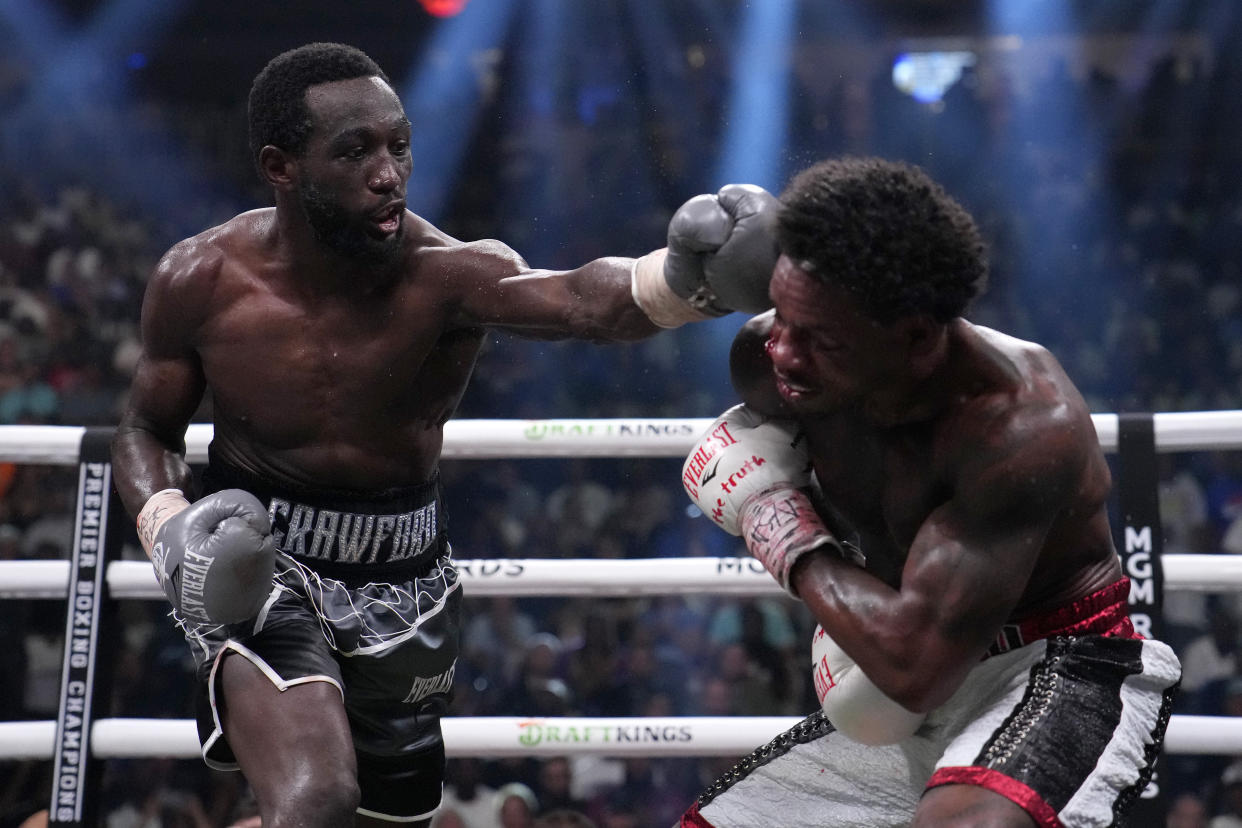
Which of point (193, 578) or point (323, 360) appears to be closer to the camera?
point (193, 578)

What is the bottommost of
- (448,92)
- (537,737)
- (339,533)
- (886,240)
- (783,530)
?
(448,92)

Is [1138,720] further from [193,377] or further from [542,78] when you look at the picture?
[542,78]

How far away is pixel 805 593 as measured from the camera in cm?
184

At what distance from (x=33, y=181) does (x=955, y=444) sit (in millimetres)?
8219

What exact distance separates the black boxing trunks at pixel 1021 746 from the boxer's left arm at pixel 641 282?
677mm

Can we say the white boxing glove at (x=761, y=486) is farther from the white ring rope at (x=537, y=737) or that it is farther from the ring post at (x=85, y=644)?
the ring post at (x=85, y=644)

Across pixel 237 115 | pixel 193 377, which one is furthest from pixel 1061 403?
pixel 237 115

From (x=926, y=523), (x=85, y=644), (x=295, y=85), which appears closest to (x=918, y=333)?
(x=926, y=523)

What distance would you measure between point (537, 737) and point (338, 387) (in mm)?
953

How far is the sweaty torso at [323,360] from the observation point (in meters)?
2.34

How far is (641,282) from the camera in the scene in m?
2.06

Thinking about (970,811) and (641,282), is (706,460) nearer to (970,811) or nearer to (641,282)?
(641,282)

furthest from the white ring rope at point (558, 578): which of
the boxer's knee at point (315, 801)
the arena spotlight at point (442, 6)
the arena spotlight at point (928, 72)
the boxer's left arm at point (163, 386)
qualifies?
the arena spotlight at point (928, 72)

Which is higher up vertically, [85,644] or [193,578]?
[193,578]
